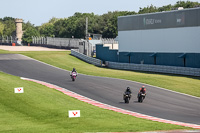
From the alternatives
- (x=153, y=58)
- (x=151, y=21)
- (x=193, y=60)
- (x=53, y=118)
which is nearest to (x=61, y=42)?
(x=151, y=21)

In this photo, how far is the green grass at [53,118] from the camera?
1928 cm

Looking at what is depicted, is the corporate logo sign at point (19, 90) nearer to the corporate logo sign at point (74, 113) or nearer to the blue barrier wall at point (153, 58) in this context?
the corporate logo sign at point (74, 113)

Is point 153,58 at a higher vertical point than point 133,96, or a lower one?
higher

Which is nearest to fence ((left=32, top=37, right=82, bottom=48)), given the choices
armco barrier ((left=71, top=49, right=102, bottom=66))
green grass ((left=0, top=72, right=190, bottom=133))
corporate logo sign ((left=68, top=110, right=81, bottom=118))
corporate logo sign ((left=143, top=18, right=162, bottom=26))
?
armco barrier ((left=71, top=49, right=102, bottom=66))

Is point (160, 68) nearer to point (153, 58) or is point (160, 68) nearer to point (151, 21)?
point (153, 58)

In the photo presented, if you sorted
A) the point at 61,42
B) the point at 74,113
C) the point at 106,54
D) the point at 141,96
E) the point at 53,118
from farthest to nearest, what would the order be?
1. the point at 61,42
2. the point at 106,54
3. the point at 141,96
4. the point at 53,118
5. the point at 74,113

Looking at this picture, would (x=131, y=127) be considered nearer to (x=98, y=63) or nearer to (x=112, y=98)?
(x=112, y=98)

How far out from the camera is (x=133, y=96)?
1377 inches

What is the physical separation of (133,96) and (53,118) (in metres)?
13.9

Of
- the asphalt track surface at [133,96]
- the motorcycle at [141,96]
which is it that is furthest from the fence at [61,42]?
the motorcycle at [141,96]

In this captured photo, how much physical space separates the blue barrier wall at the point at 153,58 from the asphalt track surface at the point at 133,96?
1234cm

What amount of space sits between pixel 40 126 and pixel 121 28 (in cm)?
5246

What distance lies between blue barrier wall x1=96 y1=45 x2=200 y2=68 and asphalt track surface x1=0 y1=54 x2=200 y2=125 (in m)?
12.3

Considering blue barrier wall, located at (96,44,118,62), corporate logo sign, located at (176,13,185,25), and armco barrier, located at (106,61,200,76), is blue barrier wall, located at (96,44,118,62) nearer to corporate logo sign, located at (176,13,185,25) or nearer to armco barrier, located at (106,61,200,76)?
armco barrier, located at (106,61,200,76)
